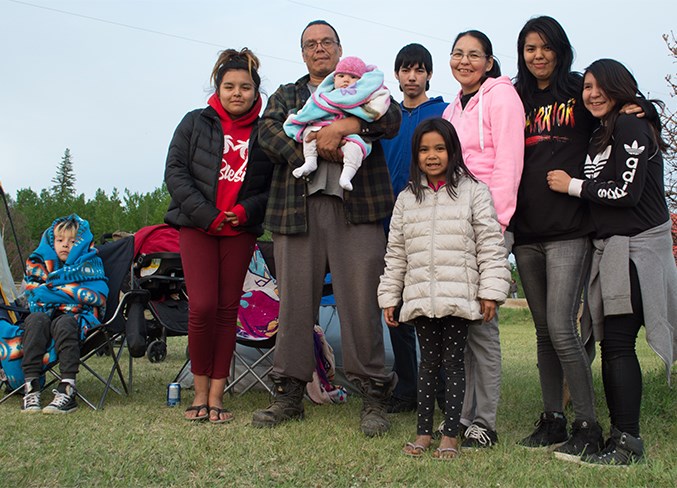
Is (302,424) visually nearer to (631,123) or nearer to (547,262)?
(547,262)

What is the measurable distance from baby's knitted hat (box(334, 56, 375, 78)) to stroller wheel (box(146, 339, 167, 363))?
170 inches

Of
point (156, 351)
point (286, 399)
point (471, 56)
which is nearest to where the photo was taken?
point (471, 56)

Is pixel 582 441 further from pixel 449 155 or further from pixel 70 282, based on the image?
pixel 70 282

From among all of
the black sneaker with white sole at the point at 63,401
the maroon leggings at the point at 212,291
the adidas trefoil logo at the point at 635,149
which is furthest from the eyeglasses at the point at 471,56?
A: the black sneaker with white sole at the point at 63,401

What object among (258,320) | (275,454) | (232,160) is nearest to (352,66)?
(232,160)

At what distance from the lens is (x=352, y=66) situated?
337 centimetres

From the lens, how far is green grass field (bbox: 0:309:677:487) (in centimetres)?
262

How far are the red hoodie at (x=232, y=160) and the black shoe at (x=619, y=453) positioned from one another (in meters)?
2.04

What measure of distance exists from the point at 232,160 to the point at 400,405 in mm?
1692

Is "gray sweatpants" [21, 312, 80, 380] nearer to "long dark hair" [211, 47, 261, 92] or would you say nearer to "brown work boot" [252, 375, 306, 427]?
"brown work boot" [252, 375, 306, 427]

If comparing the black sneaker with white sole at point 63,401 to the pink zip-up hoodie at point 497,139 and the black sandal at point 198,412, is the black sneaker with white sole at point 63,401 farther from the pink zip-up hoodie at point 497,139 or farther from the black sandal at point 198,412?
the pink zip-up hoodie at point 497,139

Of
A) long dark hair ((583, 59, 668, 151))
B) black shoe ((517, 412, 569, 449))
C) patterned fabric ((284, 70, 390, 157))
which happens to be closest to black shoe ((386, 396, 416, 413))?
black shoe ((517, 412, 569, 449))

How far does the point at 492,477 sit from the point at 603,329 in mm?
850

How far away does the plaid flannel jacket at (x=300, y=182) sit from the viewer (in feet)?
11.3
